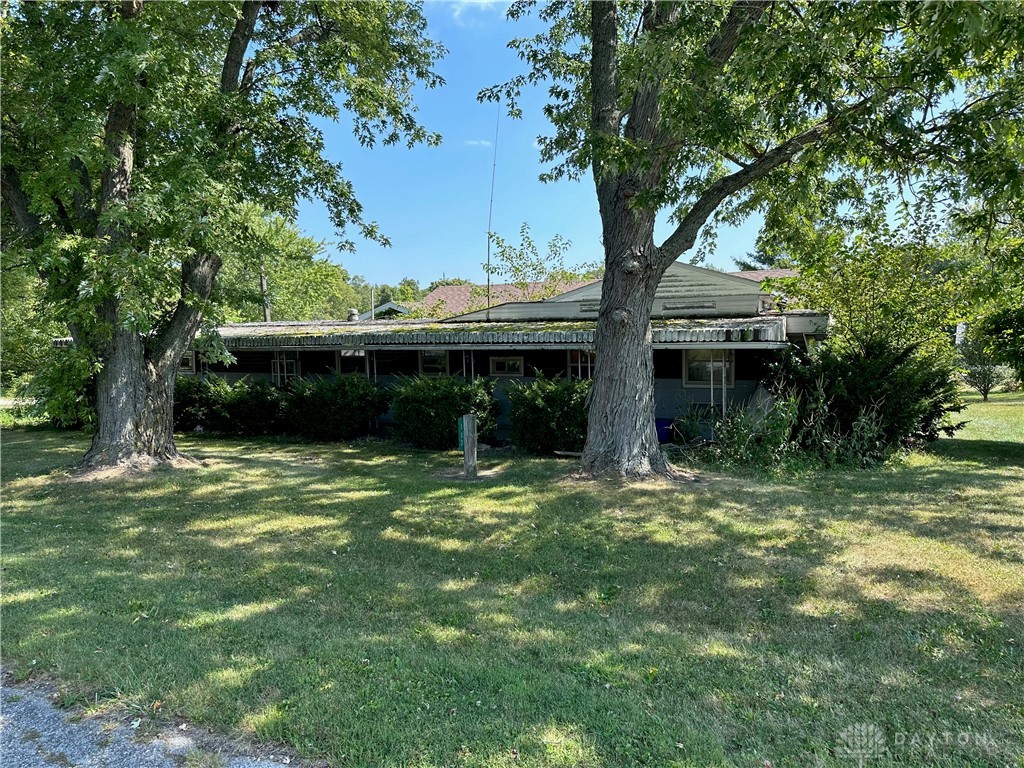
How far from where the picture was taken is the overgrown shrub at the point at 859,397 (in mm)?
10141

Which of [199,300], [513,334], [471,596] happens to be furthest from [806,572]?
[199,300]

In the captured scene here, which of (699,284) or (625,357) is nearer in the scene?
(625,357)

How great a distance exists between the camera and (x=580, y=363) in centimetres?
1342

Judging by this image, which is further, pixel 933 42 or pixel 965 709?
pixel 933 42

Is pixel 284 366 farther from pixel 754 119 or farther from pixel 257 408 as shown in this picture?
pixel 754 119

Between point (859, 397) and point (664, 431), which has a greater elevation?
point (859, 397)

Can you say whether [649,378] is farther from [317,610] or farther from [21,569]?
[21,569]

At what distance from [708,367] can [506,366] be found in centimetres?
450

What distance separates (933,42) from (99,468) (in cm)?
1127

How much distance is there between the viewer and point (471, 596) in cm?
462

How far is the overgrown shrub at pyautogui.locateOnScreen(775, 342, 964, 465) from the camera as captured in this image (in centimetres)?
1014

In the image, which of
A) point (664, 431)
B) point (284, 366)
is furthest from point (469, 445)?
point (284, 366)

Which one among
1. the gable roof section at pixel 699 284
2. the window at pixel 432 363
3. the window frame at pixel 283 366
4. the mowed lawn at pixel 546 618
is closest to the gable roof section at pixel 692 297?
the gable roof section at pixel 699 284

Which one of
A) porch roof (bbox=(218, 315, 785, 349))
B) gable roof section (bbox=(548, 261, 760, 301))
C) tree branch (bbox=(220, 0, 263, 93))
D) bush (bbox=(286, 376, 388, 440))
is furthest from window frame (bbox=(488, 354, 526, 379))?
tree branch (bbox=(220, 0, 263, 93))
